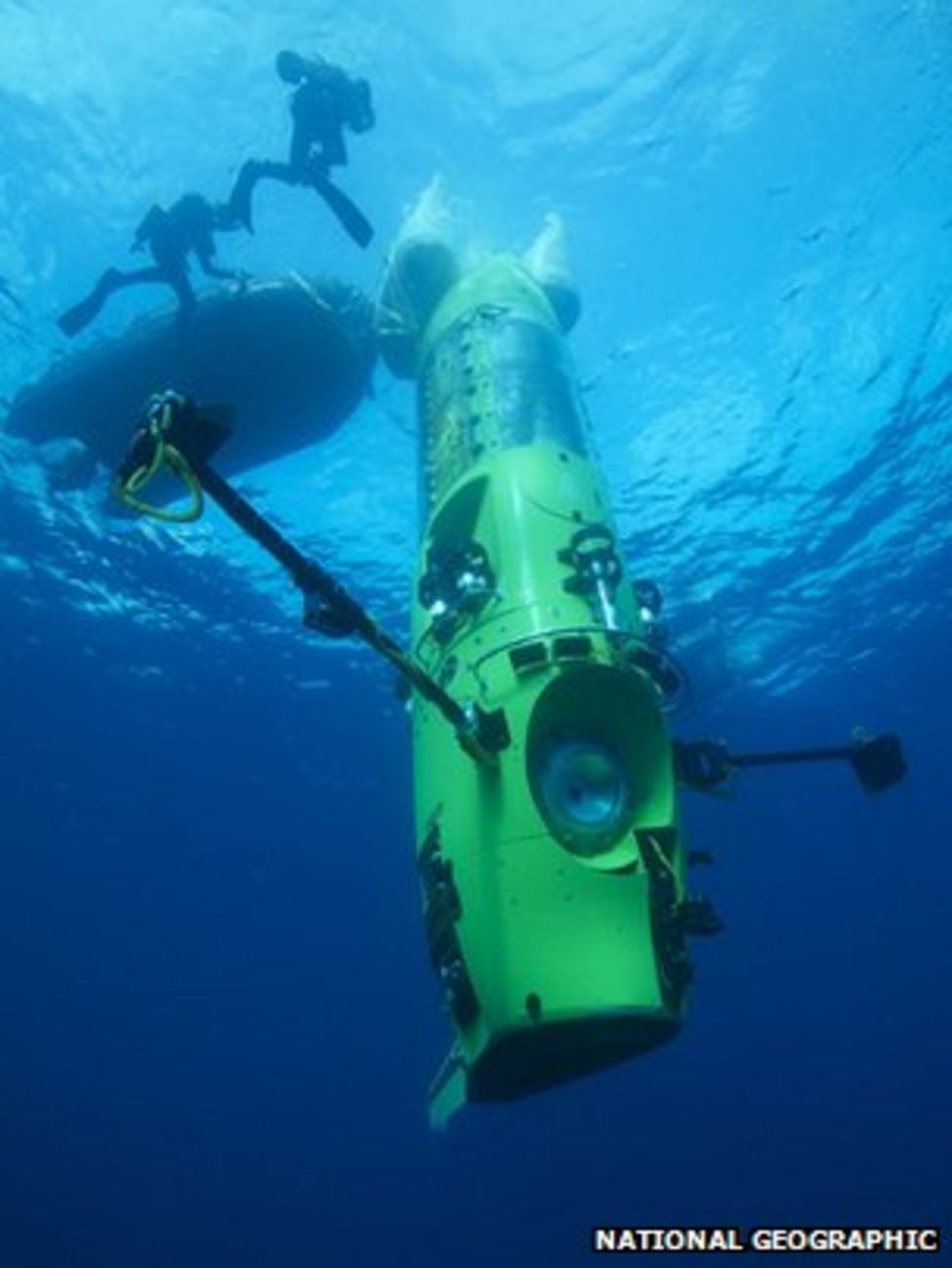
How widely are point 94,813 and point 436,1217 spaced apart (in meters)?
46.4

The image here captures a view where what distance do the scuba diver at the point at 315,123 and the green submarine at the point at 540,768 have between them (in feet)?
13.8

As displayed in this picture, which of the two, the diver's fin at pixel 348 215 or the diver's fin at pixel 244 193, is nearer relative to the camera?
the diver's fin at pixel 348 215

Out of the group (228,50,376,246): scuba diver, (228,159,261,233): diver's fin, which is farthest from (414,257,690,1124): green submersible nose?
(228,159,261,233): diver's fin

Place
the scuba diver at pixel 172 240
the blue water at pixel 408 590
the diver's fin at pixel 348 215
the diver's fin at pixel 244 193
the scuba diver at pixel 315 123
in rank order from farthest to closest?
1. the blue water at pixel 408 590
2. the scuba diver at pixel 172 240
3. the diver's fin at pixel 244 193
4. the scuba diver at pixel 315 123
5. the diver's fin at pixel 348 215

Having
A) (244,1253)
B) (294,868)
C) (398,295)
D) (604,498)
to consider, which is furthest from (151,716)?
(244,1253)

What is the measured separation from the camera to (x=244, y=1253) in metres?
55.4

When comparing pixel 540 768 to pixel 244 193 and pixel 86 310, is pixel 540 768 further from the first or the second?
pixel 86 310

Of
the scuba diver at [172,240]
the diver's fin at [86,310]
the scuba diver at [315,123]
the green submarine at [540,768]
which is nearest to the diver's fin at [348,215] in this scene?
the scuba diver at [315,123]

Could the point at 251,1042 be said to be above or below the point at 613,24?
below

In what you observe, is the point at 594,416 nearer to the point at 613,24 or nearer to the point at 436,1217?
the point at 613,24

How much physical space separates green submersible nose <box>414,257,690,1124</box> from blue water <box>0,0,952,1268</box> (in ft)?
23.9

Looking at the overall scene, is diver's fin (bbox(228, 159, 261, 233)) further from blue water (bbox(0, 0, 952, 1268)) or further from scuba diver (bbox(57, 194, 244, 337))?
blue water (bbox(0, 0, 952, 1268))

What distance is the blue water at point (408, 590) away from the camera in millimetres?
11836

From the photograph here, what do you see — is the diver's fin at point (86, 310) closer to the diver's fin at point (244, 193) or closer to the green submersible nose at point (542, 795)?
the diver's fin at point (244, 193)
